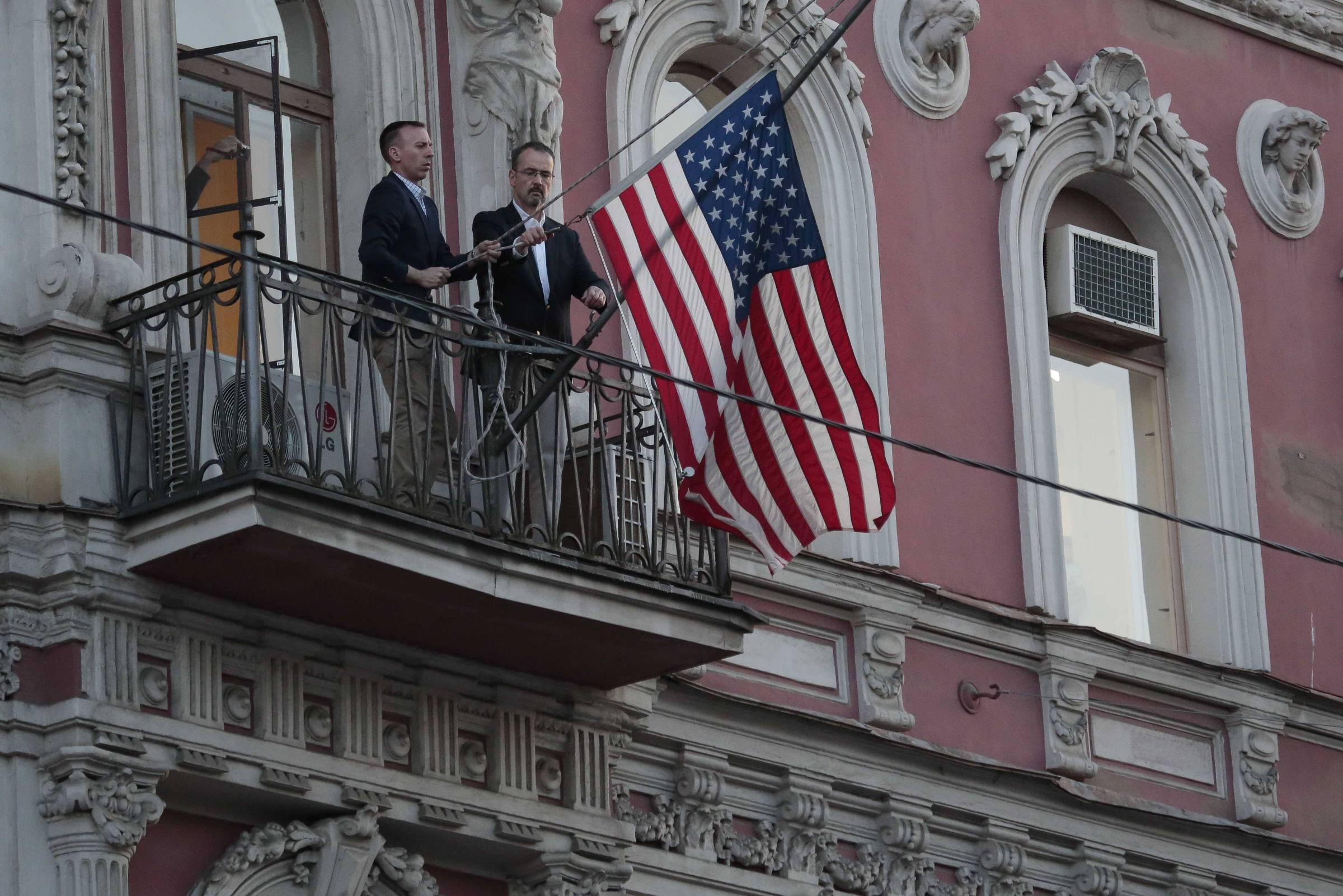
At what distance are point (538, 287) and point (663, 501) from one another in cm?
108

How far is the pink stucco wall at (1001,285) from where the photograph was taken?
57.8ft

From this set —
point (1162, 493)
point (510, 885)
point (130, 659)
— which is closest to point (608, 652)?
point (510, 885)

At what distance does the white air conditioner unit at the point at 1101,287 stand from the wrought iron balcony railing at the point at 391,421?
3.90m

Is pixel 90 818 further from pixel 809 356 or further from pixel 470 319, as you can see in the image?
pixel 809 356

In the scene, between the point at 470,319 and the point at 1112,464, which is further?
the point at 1112,464

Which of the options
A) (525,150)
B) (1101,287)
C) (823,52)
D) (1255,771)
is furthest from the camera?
(1101,287)

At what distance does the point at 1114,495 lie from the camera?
19094 mm

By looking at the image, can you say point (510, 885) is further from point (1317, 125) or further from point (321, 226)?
point (1317, 125)

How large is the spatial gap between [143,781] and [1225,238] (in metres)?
8.08

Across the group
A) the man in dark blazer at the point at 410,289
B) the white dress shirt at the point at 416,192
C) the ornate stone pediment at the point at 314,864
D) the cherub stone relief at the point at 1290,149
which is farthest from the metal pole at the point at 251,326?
the cherub stone relief at the point at 1290,149

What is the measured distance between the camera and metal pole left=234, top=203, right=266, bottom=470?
13.6 meters

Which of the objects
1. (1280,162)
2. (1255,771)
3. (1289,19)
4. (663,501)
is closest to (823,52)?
(663,501)

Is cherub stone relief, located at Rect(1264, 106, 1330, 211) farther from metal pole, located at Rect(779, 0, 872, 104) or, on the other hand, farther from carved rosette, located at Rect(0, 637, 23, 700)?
carved rosette, located at Rect(0, 637, 23, 700)

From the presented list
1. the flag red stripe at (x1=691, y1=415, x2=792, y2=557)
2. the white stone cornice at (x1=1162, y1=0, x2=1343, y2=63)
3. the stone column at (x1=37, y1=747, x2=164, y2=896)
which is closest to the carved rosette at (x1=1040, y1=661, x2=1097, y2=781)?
the flag red stripe at (x1=691, y1=415, x2=792, y2=557)
